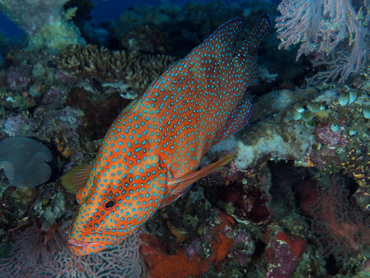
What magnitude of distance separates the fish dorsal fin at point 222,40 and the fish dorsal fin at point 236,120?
43.0 inches

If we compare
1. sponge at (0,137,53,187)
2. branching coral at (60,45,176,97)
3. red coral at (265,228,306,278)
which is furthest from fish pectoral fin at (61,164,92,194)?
red coral at (265,228,306,278)

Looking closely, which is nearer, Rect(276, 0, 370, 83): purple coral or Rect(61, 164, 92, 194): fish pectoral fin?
Rect(61, 164, 92, 194): fish pectoral fin

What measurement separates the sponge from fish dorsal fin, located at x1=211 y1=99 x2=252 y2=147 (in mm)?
3462

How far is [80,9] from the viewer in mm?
8531

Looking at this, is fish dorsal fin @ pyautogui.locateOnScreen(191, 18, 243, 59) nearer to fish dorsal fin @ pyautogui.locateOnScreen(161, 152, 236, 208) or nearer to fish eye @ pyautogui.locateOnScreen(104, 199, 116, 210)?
fish dorsal fin @ pyautogui.locateOnScreen(161, 152, 236, 208)

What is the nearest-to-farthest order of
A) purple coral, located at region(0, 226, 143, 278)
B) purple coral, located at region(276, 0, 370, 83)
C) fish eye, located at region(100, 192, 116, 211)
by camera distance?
fish eye, located at region(100, 192, 116, 211)
purple coral, located at region(276, 0, 370, 83)
purple coral, located at region(0, 226, 143, 278)

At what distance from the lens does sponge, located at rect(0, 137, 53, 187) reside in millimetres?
3986

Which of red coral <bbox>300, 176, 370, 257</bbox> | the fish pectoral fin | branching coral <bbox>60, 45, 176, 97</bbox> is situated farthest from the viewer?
branching coral <bbox>60, 45, 176, 97</bbox>

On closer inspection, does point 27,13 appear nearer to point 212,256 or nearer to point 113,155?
point 113,155

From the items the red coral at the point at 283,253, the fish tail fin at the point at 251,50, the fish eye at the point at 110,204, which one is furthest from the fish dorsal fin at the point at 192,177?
the red coral at the point at 283,253

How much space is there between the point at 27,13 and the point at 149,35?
12.5 ft

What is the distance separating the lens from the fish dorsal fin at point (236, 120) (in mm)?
3914

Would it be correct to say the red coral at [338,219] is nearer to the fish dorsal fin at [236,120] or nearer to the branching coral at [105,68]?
the fish dorsal fin at [236,120]

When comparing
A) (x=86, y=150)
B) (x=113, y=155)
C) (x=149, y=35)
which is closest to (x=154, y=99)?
(x=113, y=155)
